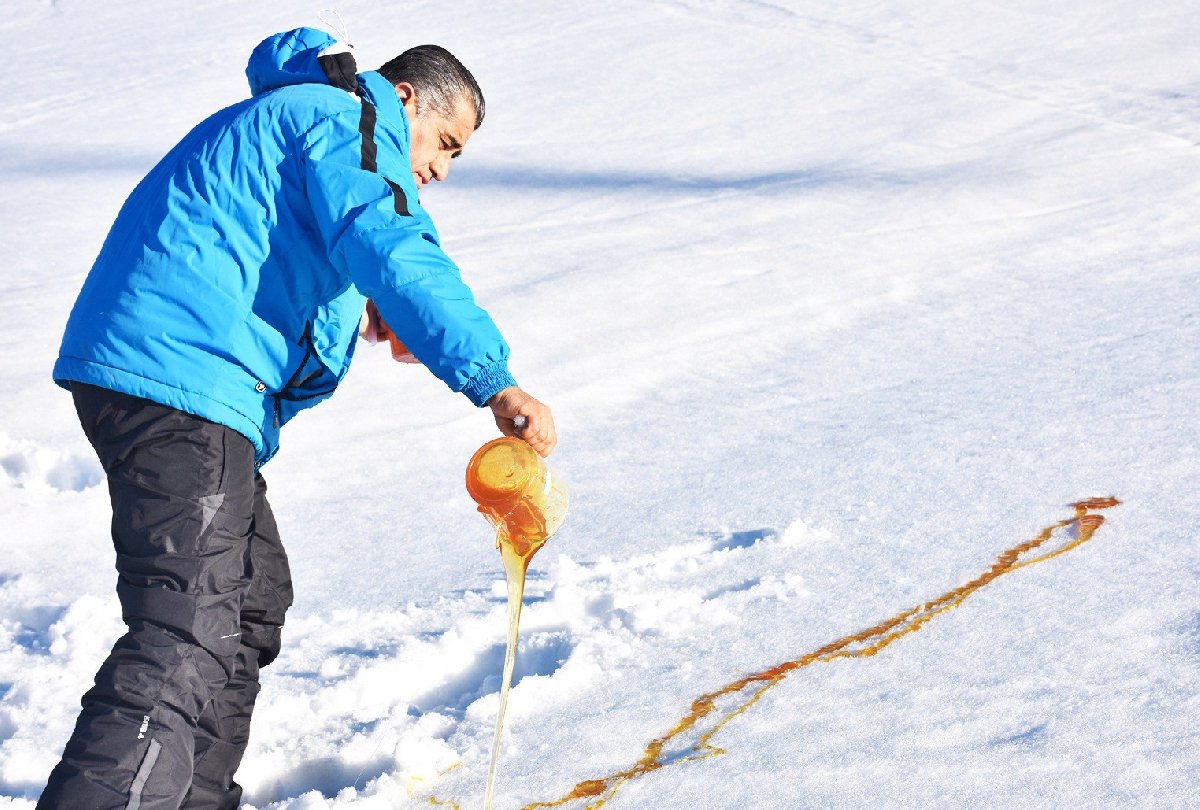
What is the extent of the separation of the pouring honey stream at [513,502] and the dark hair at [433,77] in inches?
21.5

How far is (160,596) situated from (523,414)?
1.70 ft

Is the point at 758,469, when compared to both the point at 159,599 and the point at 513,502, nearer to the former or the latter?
the point at 513,502

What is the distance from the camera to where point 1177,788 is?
1.70m

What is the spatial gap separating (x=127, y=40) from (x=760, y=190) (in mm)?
6225

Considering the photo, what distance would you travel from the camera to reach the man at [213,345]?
1.58 meters

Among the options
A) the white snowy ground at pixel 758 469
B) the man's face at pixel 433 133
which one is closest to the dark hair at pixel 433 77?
the man's face at pixel 433 133

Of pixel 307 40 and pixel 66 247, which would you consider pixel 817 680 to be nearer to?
pixel 307 40

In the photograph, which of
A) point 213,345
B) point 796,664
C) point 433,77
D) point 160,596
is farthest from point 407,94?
point 796,664

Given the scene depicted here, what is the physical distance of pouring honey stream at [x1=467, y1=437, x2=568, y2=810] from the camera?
5.82 feet

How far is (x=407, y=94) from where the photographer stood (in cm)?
192

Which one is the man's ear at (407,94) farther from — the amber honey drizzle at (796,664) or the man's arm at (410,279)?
the amber honey drizzle at (796,664)

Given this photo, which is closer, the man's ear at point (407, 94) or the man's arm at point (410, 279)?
the man's arm at point (410, 279)

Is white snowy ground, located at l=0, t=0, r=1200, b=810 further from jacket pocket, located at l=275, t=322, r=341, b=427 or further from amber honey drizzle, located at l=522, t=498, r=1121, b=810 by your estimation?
jacket pocket, located at l=275, t=322, r=341, b=427

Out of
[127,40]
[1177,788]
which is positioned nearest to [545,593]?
[1177,788]
